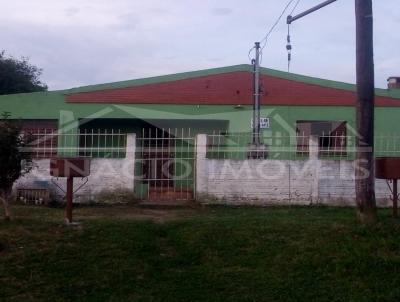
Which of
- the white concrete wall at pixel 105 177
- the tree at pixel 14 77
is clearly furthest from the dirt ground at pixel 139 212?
the tree at pixel 14 77

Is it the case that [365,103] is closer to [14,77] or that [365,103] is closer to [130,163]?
[130,163]

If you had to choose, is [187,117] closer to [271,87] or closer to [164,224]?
[271,87]

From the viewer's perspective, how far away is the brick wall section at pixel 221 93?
17266 mm

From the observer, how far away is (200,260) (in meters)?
6.73

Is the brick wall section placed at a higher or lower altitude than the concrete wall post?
higher

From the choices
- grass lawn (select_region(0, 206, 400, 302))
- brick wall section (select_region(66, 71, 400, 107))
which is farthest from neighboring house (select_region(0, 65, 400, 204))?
grass lawn (select_region(0, 206, 400, 302))

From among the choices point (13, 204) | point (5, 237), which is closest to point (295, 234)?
point (5, 237)

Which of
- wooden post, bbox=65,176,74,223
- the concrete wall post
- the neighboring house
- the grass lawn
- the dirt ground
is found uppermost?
the neighboring house

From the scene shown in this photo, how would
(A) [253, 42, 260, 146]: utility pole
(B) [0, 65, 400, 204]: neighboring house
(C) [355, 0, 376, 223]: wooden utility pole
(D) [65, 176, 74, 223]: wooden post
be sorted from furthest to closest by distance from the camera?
1. (B) [0, 65, 400, 204]: neighboring house
2. (A) [253, 42, 260, 146]: utility pole
3. (D) [65, 176, 74, 223]: wooden post
4. (C) [355, 0, 376, 223]: wooden utility pole

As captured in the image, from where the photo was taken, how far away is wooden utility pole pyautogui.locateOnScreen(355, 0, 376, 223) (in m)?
7.73

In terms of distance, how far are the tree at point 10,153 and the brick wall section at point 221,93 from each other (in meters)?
9.23

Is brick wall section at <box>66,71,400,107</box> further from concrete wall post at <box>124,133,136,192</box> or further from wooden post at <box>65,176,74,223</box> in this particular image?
wooden post at <box>65,176,74,223</box>

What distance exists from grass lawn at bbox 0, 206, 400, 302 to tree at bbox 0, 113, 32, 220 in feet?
1.94

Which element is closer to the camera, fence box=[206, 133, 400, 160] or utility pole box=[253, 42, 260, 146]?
fence box=[206, 133, 400, 160]
